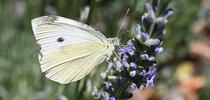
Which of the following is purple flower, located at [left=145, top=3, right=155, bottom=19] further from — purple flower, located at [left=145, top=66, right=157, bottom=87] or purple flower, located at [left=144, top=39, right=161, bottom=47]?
purple flower, located at [left=145, top=66, right=157, bottom=87]

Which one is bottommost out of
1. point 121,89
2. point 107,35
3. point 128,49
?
point 121,89

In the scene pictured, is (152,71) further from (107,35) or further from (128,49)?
(107,35)

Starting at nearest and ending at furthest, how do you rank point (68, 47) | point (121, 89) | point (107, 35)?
point (121, 89)
point (68, 47)
point (107, 35)

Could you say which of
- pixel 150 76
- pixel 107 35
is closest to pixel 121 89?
pixel 150 76

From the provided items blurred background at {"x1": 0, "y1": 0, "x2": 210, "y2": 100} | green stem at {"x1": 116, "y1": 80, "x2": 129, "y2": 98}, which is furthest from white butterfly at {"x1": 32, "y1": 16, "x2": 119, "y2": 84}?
blurred background at {"x1": 0, "y1": 0, "x2": 210, "y2": 100}

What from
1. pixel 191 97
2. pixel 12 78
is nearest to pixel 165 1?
pixel 12 78

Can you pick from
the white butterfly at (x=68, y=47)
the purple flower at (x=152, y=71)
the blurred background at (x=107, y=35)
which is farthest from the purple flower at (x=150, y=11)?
the blurred background at (x=107, y=35)

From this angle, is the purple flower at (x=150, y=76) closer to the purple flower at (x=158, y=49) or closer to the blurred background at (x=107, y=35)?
the purple flower at (x=158, y=49)

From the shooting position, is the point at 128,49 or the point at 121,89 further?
the point at 121,89
